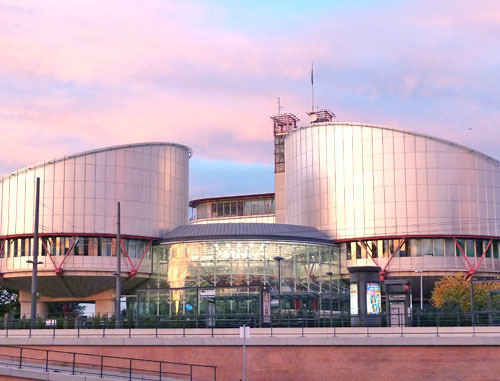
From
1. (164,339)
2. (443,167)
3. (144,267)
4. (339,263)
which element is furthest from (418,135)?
(164,339)

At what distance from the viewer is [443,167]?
9050cm

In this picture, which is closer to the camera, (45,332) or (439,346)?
(439,346)

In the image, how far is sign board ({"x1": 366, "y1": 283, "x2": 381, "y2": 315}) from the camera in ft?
167

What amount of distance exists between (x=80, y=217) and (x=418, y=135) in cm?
3719

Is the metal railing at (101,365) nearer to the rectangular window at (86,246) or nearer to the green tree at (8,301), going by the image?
the rectangular window at (86,246)

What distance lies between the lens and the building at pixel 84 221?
86.8m

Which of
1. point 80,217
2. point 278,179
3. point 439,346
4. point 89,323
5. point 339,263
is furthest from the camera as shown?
point 278,179

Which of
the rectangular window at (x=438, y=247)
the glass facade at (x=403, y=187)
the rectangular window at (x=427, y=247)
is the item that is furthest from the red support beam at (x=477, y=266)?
the rectangular window at (x=427, y=247)

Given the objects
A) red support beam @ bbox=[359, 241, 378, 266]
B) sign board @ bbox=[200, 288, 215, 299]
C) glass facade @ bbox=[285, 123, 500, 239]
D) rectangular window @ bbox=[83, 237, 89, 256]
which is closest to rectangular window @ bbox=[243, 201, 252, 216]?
glass facade @ bbox=[285, 123, 500, 239]

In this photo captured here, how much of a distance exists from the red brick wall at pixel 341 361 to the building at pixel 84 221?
135ft

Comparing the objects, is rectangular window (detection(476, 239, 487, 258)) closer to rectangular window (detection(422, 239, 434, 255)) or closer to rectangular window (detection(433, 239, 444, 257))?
rectangular window (detection(433, 239, 444, 257))

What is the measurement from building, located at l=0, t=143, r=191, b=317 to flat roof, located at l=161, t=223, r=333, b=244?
3289 mm

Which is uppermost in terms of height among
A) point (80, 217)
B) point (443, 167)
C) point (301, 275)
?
point (443, 167)

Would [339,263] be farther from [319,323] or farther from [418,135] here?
[319,323]
